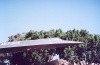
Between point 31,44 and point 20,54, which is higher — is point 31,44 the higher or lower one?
the higher one

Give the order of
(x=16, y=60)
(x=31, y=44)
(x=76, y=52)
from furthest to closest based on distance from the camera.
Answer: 1. (x=76, y=52)
2. (x=16, y=60)
3. (x=31, y=44)

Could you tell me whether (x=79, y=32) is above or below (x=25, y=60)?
above

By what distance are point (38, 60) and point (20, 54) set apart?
481cm

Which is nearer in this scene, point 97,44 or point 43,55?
point 43,55

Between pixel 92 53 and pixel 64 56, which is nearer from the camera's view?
pixel 64 56

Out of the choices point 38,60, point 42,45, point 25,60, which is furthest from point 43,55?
point 42,45

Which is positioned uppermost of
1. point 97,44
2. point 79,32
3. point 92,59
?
point 79,32

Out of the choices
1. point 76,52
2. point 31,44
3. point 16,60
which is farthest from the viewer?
point 76,52

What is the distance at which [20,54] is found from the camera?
1628 inches

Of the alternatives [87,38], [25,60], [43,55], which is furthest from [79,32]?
[25,60]

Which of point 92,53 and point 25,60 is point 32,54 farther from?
point 92,53

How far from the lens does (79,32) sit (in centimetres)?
4750

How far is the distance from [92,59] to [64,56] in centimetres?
960

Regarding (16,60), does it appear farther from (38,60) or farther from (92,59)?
(92,59)
